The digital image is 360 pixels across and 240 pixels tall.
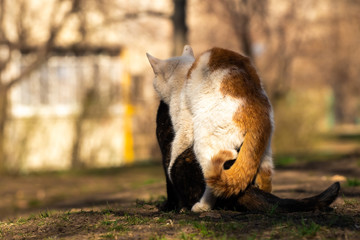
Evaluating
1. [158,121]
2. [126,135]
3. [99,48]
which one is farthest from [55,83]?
[158,121]

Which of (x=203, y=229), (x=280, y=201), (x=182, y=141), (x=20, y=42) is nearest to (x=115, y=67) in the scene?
(x=20, y=42)

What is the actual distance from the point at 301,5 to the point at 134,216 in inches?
501

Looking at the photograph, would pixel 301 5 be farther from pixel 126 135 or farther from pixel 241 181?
pixel 241 181

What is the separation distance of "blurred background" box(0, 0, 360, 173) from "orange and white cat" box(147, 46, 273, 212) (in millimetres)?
7961

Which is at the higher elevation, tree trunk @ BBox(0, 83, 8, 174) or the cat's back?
the cat's back

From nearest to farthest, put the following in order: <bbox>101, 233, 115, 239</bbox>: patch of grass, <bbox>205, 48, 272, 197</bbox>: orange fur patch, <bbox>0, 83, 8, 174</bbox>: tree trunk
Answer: <bbox>101, 233, 115, 239</bbox>: patch of grass < <bbox>205, 48, 272, 197</bbox>: orange fur patch < <bbox>0, 83, 8, 174</bbox>: tree trunk

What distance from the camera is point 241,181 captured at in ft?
12.1

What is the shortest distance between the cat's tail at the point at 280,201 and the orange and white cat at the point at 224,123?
0.13 meters

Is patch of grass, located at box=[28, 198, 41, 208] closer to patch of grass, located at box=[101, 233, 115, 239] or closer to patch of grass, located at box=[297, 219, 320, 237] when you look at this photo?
patch of grass, located at box=[101, 233, 115, 239]


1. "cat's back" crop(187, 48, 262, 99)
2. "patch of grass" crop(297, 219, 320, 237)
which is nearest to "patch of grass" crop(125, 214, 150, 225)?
"cat's back" crop(187, 48, 262, 99)

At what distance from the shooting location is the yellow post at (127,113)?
49.0 feet

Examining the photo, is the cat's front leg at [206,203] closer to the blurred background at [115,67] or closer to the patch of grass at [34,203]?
the patch of grass at [34,203]

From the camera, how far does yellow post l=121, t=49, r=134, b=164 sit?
14938 mm

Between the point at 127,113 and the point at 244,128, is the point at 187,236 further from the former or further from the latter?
the point at 127,113
